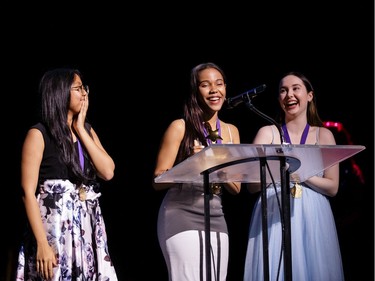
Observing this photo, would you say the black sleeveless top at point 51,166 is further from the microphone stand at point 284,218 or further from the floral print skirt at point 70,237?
the microphone stand at point 284,218

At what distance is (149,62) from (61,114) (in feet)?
6.73

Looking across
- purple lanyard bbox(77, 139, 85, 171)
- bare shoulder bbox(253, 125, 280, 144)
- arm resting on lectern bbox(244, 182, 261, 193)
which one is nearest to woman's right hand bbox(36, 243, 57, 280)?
purple lanyard bbox(77, 139, 85, 171)

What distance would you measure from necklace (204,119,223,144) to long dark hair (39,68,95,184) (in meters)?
0.56

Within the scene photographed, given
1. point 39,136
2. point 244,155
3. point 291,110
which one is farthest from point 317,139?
point 39,136

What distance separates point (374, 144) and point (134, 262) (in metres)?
2.16

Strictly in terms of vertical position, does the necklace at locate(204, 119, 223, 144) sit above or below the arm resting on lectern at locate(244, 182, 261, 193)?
above

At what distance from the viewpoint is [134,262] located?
191 inches

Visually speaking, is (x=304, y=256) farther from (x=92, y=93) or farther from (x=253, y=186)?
(x=92, y=93)

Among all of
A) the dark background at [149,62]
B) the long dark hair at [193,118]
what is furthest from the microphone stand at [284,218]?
the dark background at [149,62]

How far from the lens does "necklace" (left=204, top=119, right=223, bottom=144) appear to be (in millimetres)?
2938

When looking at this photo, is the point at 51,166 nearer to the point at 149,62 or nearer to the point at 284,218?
the point at 284,218

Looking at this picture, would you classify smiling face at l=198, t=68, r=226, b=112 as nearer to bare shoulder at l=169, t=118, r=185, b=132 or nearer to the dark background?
bare shoulder at l=169, t=118, r=185, b=132

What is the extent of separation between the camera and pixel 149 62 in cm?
479

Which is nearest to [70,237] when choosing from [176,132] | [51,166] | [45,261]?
[45,261]
